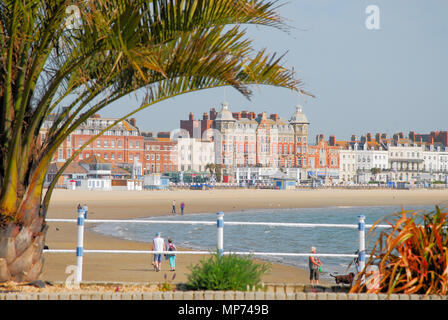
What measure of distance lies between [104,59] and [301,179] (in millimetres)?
129658

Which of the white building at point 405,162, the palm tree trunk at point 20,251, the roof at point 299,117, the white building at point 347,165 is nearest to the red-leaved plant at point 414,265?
the palm tree trunk at point 20,251

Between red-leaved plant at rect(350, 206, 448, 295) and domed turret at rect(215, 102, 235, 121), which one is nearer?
red-leaved plant at rect(350, 206, 448, 295)

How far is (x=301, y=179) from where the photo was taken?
136 m

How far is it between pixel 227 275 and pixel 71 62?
281 cm

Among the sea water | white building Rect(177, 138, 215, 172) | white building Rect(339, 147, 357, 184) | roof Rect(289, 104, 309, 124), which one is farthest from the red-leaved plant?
white building Rect(339, 147, 357, 184)

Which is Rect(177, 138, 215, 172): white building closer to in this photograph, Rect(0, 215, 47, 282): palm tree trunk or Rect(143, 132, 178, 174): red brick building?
Rect(143, 132, 178, 174): red brick building

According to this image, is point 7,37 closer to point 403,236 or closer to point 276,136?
point 403,236

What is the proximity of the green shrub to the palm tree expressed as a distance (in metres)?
1.70

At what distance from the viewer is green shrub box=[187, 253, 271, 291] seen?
5.48 m

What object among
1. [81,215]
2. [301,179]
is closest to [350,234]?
[81,215]

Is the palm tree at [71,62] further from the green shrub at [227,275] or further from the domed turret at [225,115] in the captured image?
the domed turret at [225,115]

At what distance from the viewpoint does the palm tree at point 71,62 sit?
600cm

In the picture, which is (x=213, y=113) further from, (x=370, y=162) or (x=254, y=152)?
(x=370, y=162)

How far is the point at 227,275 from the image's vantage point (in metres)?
5.53
